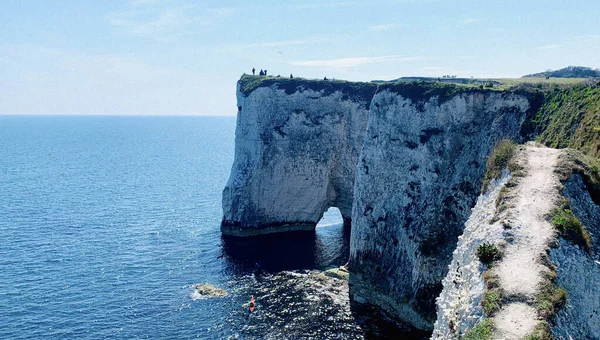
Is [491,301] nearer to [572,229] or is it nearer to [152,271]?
[572,229]

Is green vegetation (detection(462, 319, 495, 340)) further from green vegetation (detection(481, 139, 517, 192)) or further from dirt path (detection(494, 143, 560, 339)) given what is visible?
green vegetation (detection(481, 139, 517, 192))

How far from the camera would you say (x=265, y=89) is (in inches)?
2997

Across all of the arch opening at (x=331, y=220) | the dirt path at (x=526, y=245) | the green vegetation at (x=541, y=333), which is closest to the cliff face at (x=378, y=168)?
the arch opening at (x=331, y=220)

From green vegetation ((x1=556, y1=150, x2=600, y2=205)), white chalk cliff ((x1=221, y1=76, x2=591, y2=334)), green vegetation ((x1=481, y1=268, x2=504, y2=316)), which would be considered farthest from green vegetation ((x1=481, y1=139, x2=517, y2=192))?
green vegetation ((x1=481, y1=268, x2=504, y2=316))

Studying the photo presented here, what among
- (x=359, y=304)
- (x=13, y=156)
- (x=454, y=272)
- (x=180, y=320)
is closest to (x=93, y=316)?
(x=180, y=320)

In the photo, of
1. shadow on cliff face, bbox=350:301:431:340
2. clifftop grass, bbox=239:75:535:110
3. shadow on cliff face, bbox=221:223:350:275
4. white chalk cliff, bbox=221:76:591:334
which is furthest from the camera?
shadow on cliff face, bbox=221:223:350:275

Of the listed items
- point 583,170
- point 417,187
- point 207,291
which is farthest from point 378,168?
point 583,170

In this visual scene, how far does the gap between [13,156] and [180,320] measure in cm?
15246

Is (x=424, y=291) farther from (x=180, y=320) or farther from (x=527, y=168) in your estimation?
(x=180, y=320)

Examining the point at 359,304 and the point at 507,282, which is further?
the point at 359,304

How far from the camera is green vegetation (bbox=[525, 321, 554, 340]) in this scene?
648 inches

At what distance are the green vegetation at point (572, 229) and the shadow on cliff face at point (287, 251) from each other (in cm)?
4154

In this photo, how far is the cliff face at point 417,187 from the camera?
4441 cm

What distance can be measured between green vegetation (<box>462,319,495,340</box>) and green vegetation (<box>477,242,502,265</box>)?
3.85 meters
